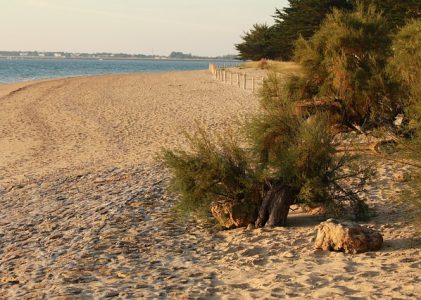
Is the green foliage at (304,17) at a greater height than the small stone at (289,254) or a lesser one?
greater

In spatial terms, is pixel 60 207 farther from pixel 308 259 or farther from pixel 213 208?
pixel 308 259

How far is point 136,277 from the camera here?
6.57 metres

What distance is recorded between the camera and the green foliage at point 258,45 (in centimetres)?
6358

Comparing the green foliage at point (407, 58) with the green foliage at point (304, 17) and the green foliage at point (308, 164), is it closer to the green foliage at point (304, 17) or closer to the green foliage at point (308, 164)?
the green foliage at point (308, 164)

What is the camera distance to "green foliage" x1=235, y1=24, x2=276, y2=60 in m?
→ 63.6

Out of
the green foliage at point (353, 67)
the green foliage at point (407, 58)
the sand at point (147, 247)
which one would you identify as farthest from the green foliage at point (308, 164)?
the green foliage at point (353, 67)

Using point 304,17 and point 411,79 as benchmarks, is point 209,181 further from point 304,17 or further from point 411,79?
point 304,17

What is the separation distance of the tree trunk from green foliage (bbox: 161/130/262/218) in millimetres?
176

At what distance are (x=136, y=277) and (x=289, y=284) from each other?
5.67 feet

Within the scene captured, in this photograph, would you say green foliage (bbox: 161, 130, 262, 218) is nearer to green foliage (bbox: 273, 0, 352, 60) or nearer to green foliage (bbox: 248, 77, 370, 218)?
green foliage (bbox: 248, 77, 370, 218)

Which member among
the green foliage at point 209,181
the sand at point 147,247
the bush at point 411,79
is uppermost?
the bush at point 411,79

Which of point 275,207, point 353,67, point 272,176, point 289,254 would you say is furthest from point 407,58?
point 289,254

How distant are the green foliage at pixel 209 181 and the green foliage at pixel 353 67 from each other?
4.70 metres

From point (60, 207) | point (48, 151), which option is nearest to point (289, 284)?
point (60, 207)
